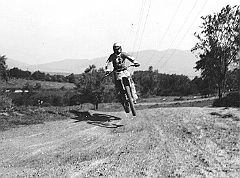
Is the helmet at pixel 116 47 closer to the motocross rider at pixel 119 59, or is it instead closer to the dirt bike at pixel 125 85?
the motocross rider at pixel 119 59

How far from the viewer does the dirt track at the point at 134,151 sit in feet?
16.2

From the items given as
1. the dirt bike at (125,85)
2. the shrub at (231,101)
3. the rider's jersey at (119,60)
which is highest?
the rider's jersey at (119,60)

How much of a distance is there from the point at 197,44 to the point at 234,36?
169 inches

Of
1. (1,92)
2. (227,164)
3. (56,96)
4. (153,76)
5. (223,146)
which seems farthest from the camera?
(153,76)

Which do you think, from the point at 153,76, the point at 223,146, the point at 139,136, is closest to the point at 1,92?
the point at 139,136

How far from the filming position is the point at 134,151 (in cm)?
641

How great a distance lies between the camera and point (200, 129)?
8.23 m

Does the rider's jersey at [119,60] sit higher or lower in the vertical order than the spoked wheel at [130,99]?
higher

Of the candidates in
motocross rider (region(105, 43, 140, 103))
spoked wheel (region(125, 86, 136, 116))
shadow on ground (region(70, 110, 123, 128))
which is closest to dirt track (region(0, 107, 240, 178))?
spoked wheel (region(125, 86, 136, 116))

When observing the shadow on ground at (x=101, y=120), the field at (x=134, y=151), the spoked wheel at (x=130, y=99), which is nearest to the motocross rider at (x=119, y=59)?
the spoked wheel at (x=130, y=99)

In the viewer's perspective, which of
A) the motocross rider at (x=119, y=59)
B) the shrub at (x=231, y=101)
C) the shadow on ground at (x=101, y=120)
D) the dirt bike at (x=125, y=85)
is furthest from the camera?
the shrub at (x=231, y=101)

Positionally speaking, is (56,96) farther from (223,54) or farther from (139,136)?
(139,136)

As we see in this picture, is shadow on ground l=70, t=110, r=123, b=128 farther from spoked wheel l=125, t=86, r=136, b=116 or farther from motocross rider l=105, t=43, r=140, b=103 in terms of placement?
motocross rider l=105, t=43, r=140, b=103

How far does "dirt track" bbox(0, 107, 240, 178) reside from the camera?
494 cm
